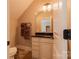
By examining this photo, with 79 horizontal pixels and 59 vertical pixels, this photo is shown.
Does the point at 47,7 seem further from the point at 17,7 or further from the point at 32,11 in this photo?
the point at 17,7

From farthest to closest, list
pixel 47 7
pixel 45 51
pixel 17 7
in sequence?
pixel 17 7, pixel 47 7, pixel 45 51

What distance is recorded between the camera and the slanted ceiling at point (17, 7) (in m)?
5.30

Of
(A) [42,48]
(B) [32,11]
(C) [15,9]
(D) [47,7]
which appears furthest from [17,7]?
(A) [42,48]

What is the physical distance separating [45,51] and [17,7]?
80.1 inches

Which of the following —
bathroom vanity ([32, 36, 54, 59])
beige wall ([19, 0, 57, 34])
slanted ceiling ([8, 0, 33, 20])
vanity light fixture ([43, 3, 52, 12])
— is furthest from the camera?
beige wall ([19, 0, 57, 34])

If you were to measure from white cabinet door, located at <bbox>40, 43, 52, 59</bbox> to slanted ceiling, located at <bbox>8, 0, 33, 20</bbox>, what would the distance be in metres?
1.68

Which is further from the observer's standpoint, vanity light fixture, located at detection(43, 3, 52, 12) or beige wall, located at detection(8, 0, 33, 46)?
beige wall, located at detection(8, 0, 33, 46)

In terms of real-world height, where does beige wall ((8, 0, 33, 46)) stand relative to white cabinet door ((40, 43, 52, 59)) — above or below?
above

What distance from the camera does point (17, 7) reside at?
5586mm

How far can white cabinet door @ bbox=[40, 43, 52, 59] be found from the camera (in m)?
4.50

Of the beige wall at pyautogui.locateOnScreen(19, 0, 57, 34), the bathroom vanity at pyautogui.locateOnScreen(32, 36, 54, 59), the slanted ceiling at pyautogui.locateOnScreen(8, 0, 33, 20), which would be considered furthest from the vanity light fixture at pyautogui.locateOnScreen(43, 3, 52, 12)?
the bathroom vanity at pyautogui.locateOnScreen(32, 36, 54, 59)

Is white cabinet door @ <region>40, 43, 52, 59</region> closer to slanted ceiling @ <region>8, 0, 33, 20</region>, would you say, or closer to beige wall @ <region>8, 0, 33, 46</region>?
beige wall @ <region>8, 0, 33, 46</region>

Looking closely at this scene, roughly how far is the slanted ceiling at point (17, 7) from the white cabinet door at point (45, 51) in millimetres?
1677

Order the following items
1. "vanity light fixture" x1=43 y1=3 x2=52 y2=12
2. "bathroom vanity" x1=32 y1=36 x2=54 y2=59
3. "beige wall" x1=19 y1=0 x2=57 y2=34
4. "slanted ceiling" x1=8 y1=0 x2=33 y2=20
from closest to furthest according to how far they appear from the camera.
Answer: "bathroom vanity" x1=32 y1=36 x2=54 y2=59, "vanity light fixture" x1=43 y1=3 x2=52 y2=12, "slanted ceiling" x1=8 y1=0 x2=33 y2=20, "beige wall" x1=19 y1=0 x2=57 y2=34
